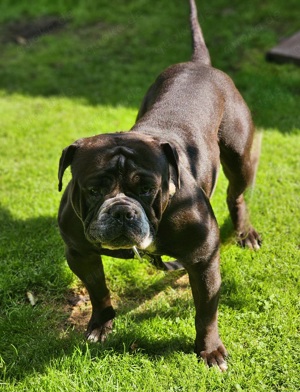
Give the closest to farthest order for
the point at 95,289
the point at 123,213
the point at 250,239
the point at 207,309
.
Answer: the point at 123,213 → the point at 207,309 → the point at 95,289 → the point at 250,239

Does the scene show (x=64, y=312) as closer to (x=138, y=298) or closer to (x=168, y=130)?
(x=138, y=298)

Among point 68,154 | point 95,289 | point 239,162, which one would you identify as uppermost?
point 68,154

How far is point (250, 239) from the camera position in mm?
4387

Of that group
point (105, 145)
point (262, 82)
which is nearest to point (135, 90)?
point (262, 82)

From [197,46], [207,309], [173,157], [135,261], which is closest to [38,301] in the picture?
[135,261]

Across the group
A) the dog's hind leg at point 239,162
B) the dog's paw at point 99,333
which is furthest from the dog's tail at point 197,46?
the dog's paw at point 99,333

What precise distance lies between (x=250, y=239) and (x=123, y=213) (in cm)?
188

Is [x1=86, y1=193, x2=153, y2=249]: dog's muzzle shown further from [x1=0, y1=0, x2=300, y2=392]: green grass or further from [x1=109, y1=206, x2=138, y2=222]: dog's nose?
[x1=0, y1=0, x2=300, y2=392]: green grass

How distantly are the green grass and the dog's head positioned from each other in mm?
899

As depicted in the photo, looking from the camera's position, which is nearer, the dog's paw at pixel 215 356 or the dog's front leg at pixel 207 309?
the dog's front leg at pixel 207 309

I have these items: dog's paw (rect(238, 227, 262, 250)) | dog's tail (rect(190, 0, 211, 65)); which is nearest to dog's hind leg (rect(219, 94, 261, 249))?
dog's paw (rect(238, 227, 262, 250))

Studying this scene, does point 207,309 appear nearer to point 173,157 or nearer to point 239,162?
point 173,157

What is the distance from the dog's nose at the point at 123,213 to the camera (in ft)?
9.03

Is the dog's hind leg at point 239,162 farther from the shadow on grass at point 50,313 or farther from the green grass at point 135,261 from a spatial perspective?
the shadow on grass at point 50,313
